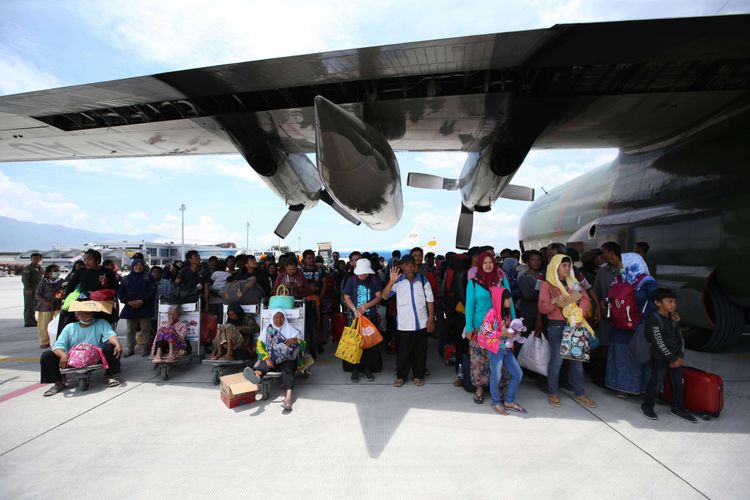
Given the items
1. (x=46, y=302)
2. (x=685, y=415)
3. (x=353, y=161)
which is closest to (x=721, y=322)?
(x=685, y=415)

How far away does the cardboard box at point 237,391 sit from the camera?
4070mm

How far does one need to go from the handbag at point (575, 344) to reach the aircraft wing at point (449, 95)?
327cm

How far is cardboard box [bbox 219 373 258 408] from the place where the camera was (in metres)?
4.07

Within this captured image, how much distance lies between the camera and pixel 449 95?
579 cm

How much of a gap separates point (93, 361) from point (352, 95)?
5391 millimetres

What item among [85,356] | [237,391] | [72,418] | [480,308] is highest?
[480,308]

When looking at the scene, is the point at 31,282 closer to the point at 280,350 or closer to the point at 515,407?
the point at 280,350

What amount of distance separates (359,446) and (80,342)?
4.21m

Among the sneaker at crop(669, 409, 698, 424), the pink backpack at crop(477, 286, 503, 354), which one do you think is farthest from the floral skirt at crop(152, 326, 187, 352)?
the sneaker at crop(669, 409, 698, 424)

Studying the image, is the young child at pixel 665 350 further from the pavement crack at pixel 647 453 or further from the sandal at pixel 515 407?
the sandal at pixel 515 407

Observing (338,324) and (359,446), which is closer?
(359,446)

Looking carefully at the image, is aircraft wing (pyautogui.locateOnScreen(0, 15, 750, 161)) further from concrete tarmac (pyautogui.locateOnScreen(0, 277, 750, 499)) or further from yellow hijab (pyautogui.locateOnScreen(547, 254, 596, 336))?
concrete tarmac (pyautogui.locateOnScreen(0, 277, 750, 499))

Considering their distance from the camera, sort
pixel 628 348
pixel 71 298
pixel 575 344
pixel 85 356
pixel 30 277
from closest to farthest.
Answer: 1. pixel 575 344
2. pixel 628 348
3. pixel 85 356
4. pixel 71 298
5. pixel 30 277

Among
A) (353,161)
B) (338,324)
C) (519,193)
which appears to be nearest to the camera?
(353,161)
